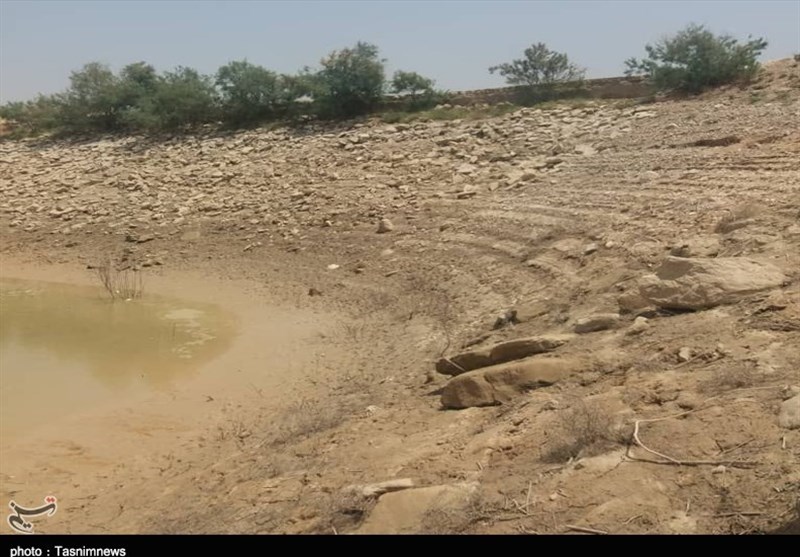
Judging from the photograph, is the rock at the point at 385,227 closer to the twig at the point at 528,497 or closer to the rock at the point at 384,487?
the rock at the point at 384,487

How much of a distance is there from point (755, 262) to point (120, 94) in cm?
1501

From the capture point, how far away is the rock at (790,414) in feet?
10.1

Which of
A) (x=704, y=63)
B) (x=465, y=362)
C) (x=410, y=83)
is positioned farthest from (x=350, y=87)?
(x=465, y=362)

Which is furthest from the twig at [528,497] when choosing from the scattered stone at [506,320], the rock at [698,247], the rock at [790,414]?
the rock at [698,247]

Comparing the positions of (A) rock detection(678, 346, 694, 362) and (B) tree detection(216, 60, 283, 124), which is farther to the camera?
(B) tree detection(216, 60, 283, 124)

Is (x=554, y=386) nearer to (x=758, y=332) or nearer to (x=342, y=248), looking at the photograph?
(x=758, y=332)

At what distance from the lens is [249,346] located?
7324mm

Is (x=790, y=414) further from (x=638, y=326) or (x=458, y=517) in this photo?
(x=638, y=326)

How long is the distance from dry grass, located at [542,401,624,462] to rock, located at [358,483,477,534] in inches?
16.5

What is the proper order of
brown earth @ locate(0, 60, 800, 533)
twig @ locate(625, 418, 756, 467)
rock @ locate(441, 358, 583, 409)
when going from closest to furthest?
twig @ locate(625, 418, 756, 467)
brown earth @ locate(0, 60, 800, 533)
rock @ locate(441, 358, 583, 409)

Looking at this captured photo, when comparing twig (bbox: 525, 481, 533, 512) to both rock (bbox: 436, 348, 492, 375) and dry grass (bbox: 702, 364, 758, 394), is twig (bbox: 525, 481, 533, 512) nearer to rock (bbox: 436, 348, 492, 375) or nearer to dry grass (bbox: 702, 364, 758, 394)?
dry grass (bbox: 702, 364, 758, 394)

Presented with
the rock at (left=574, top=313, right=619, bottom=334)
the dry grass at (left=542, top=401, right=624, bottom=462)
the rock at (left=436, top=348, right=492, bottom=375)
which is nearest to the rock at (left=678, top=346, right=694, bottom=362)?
the dry grass at (left=542, top=401, right=624, bottom=462)

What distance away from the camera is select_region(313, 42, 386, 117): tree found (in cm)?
1499

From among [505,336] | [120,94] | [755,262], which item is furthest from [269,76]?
[755,262]
